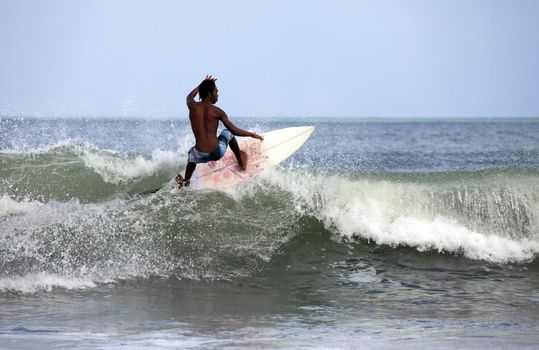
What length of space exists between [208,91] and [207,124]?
402mm

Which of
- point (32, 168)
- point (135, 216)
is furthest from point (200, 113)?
point (32, 168)

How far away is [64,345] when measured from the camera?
4852mm

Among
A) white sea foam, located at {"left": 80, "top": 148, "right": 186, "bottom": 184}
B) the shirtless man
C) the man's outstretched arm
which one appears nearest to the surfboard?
the shirtless man

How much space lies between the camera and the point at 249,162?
9.73 m

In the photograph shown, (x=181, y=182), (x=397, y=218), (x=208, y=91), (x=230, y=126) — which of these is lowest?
(x=397, y=218)

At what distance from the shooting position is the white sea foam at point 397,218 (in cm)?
899

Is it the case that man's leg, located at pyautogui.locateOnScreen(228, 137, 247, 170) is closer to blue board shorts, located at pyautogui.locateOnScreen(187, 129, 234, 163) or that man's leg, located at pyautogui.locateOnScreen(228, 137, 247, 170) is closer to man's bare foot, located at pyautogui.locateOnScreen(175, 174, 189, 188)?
blue board shorts, located at pyautogui.locateOnScreen(187, 129, 234, 163)

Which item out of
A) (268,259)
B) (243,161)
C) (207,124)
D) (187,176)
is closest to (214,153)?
(207,124)

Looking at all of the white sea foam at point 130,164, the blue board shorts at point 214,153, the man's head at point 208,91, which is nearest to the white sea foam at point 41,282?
the blue board shorts at point 214,153

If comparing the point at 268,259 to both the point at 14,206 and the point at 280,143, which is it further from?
the point at 14,206

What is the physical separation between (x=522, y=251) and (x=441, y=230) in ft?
3.32

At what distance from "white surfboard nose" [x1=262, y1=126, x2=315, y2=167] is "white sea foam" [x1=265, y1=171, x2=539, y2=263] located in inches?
8.5

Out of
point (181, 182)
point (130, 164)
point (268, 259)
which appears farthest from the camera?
point (130, 164)

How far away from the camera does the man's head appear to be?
847 cm
